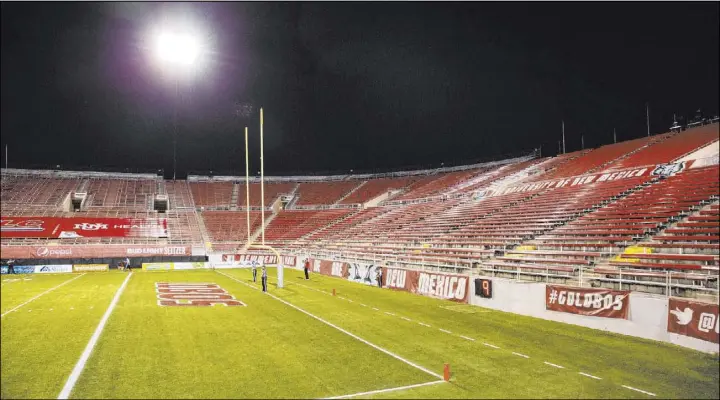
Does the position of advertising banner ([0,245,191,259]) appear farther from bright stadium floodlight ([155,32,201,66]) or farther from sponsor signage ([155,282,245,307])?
bright stadium floodlight ([155,32,201,66])

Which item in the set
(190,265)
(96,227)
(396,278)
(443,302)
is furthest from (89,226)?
(443,302)

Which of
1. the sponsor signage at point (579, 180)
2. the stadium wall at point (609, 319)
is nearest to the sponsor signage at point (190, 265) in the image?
the sponsor signage at point (579, 180)

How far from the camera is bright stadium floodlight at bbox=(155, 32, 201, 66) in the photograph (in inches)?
422

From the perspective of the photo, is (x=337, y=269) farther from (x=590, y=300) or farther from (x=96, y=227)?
(x=96, y=227)

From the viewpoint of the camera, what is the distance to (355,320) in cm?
1552

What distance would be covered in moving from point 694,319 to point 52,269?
40176 mm

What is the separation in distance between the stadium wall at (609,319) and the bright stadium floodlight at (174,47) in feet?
43.1

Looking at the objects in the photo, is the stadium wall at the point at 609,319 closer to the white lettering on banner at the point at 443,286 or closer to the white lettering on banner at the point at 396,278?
the white lettering on banner at the point at 443,286

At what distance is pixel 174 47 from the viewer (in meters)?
11.4

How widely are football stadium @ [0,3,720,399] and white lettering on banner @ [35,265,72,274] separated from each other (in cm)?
20

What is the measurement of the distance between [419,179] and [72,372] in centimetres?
5205

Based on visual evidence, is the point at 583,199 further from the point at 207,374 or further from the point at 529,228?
the point at 207,374

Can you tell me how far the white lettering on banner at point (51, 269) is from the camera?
35594 mm

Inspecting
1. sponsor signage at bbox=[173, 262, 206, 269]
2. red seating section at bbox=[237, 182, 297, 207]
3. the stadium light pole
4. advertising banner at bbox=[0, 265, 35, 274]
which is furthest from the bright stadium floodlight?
red seating section at bbox=[237, 182, 297, 207]
